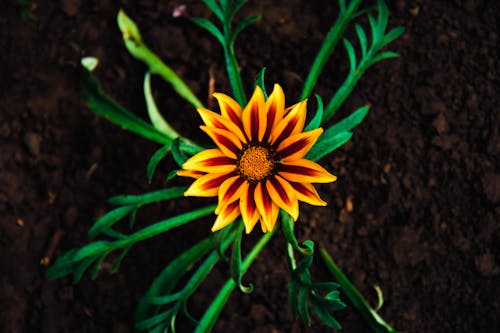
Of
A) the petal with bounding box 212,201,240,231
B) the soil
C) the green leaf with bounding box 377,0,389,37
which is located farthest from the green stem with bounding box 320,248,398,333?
the green leaf with bounding box 377,0,389,37

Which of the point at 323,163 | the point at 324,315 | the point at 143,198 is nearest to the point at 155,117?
the point at 143,198

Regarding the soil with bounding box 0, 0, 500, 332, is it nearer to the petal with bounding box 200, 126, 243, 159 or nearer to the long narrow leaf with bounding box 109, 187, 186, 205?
the long narrow leaf with bounding box 109, 187, 186, 205

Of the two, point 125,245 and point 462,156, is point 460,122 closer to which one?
point 462,156

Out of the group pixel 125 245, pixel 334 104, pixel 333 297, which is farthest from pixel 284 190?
pixel 125 245

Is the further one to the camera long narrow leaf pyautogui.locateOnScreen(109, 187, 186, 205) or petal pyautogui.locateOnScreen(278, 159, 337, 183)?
long narrow leaf pyautogui.locateOnScreen(109, 187, 186, 205)

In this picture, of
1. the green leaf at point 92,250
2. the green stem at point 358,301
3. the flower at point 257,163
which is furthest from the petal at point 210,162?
the green stem at point 358,301
